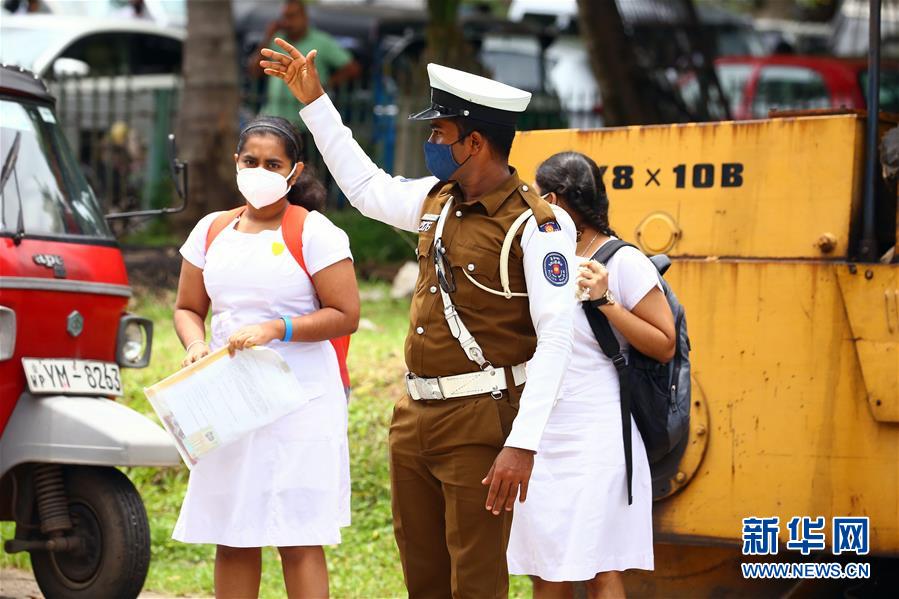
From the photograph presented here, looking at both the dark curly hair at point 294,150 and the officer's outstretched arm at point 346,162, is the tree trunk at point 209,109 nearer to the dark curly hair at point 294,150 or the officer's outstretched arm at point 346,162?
the dark curly hair at point 294,150

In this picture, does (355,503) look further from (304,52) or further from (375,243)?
(304,52)

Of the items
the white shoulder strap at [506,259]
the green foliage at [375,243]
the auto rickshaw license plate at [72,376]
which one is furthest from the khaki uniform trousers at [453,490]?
the green foliage at [375,243]

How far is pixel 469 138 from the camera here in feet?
13.6

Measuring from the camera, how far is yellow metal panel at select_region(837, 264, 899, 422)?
16.4 feet

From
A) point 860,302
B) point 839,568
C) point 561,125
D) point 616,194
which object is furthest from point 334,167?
point 561,125

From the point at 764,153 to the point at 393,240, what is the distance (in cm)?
736

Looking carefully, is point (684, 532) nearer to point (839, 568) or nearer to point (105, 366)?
point (839, 568)

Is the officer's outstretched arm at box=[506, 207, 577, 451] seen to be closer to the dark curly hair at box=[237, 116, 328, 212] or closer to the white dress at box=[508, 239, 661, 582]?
the white dress at box=[508, 239, 661, 582]

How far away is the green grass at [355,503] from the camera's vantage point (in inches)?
262

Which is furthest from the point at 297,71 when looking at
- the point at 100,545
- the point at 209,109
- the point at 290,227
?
the point at 209,109

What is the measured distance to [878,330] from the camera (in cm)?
502

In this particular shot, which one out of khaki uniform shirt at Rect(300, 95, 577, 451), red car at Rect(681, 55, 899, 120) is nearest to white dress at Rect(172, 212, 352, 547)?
khaki uniform shirt at Rect(300, 95, 577, 451)

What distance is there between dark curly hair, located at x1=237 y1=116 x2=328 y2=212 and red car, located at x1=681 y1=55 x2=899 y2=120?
Answer: 32.2 feet

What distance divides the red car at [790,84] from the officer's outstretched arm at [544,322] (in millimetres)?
10537
